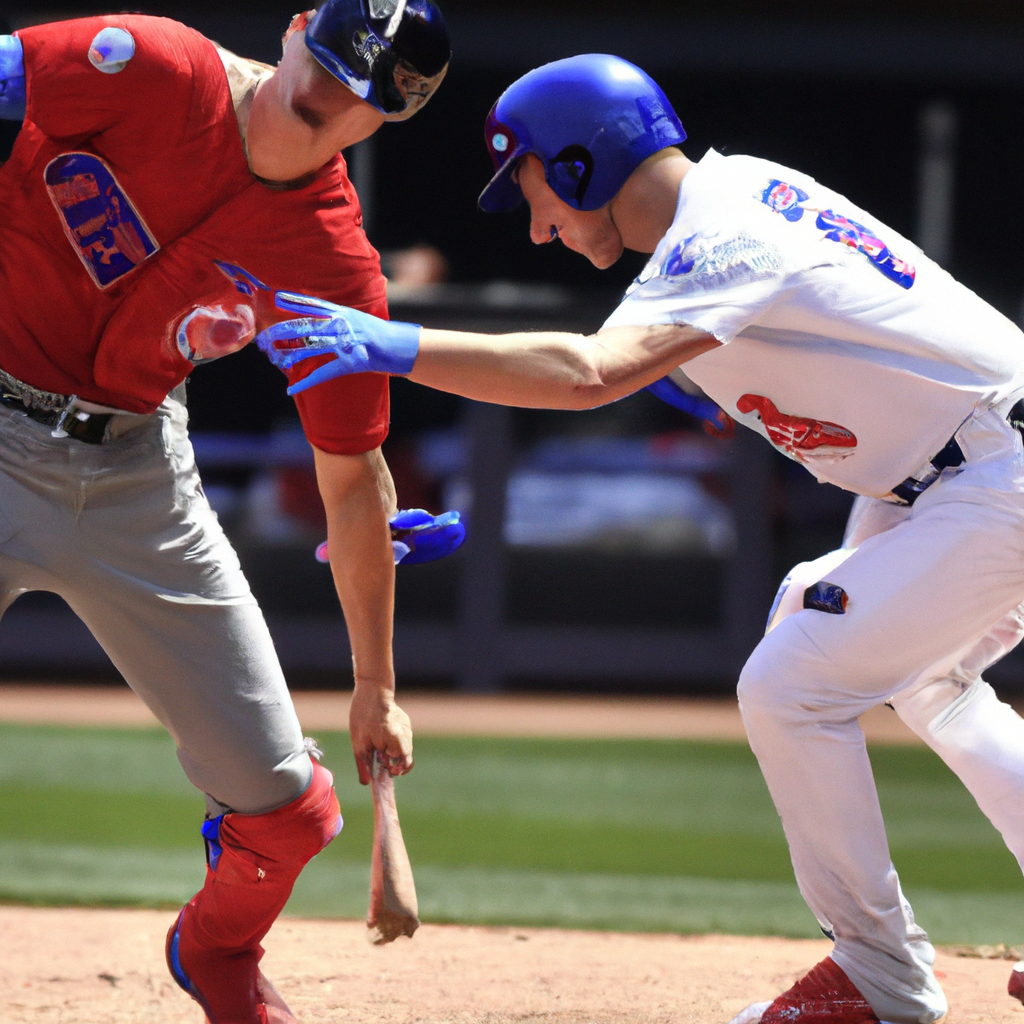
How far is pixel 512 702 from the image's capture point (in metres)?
9.32

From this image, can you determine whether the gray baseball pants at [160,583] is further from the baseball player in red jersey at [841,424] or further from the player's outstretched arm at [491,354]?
the baseball player in red jersey at [841,424]

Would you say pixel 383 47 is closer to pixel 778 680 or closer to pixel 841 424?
pixel 841 424

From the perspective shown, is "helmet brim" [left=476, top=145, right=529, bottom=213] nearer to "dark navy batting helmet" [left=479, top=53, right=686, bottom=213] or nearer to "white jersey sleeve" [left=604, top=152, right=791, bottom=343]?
"dark navy batting helmet" [left=479, top=53, right=686, bottom=213]

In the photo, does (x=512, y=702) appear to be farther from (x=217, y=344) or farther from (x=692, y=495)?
(x=217, y=344)

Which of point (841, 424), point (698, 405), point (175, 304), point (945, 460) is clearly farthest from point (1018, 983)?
point (175, 304)

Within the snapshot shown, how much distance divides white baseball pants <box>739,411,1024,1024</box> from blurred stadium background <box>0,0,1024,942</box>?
151cm

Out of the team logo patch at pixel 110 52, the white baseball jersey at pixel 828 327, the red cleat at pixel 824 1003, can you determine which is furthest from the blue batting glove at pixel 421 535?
the red cleat at pixel 824 1003

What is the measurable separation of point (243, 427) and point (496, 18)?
15.9 ft

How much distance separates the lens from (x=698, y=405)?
3.24 m

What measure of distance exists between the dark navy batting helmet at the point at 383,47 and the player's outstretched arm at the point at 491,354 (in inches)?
22.2

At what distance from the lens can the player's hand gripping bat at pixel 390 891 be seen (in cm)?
292

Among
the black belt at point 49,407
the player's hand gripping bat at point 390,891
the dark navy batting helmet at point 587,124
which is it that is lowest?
the player's hand gripping bat at point 390,891

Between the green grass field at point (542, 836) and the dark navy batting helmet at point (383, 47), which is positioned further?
the green grass field at point (542, 836)

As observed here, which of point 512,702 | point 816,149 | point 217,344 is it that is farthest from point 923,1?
point 217,344
